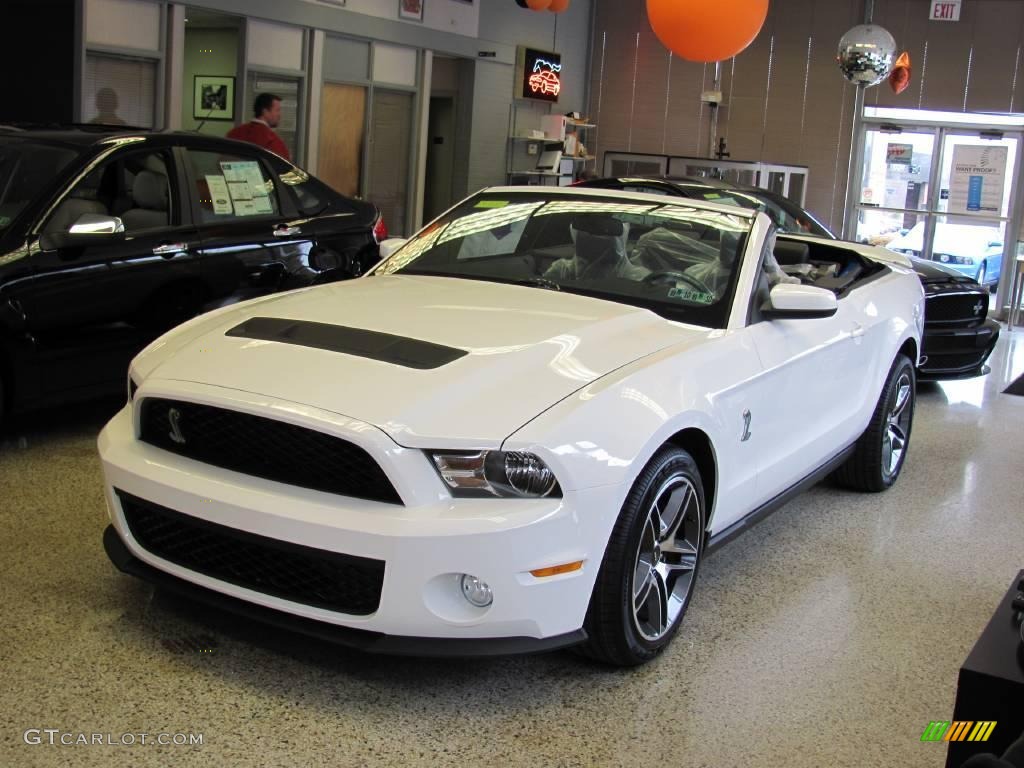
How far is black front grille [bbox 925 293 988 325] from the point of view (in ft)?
24.2

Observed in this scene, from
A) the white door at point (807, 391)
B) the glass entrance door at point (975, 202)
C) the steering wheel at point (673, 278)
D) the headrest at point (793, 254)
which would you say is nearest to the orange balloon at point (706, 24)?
the headrest at point (793, 254)

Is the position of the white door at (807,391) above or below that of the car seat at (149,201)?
below

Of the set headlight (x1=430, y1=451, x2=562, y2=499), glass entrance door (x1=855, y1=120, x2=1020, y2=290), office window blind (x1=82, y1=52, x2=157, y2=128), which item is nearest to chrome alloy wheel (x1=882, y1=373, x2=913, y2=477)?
headlight (x1=430, y1=451, x2=562, y2=499)

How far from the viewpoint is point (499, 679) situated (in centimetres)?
314

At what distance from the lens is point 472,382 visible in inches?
116

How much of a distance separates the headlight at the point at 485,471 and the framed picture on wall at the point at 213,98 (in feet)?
28.6

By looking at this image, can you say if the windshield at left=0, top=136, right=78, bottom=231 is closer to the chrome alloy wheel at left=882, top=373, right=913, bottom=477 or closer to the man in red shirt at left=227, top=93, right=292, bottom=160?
the man in red shirt at left=227, top=93, right=292, bottom=160

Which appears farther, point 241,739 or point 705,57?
point 705,57

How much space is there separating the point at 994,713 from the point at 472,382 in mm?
1416

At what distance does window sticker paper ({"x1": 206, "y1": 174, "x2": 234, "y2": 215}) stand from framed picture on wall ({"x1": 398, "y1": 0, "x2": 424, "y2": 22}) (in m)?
7.60

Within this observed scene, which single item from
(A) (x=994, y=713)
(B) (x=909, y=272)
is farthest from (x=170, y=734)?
Answer: (B) (x=909, y=272)

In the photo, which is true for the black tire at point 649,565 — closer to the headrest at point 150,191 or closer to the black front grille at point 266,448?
the black front grille at point 266,448

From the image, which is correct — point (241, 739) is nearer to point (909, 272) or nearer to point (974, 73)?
point (909, 272)

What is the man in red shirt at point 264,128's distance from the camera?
866 cm
